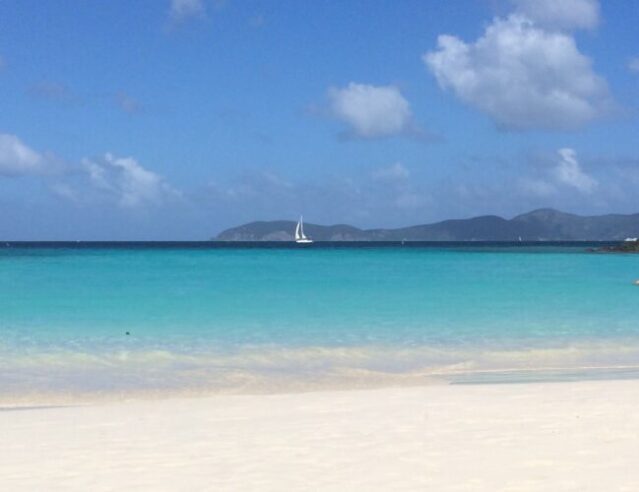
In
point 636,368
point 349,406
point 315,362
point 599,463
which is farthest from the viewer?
point 315,362

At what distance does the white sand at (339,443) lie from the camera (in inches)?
237

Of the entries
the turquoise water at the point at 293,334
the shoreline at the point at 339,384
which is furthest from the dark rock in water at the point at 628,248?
the shoreline at the point at 339,384

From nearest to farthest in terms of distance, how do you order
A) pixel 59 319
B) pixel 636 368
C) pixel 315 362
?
pixel 636 368 < pixel 315 362 < pixel 59 319

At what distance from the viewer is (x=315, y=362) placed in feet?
46.9

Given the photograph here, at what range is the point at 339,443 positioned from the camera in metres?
7.22

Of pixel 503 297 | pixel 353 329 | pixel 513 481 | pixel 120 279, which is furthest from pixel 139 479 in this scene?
pixel 120 279

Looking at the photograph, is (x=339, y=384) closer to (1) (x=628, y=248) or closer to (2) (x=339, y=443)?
(2) (x=339, y=443)

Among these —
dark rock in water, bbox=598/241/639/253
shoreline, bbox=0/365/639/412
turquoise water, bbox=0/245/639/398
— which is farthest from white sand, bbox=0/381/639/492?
dark rock in water, bbox=598/241/639/253

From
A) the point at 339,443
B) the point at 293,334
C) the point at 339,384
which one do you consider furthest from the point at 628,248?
the point at 339,443

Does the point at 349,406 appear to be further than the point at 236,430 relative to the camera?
Yes

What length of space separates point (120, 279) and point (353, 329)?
2370 centimetres

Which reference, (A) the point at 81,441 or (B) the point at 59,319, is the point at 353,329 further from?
(A) the point at 81,441

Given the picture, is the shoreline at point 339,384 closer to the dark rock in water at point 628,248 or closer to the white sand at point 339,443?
the white sand at point 339,443

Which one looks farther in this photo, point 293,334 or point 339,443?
point 293,334
